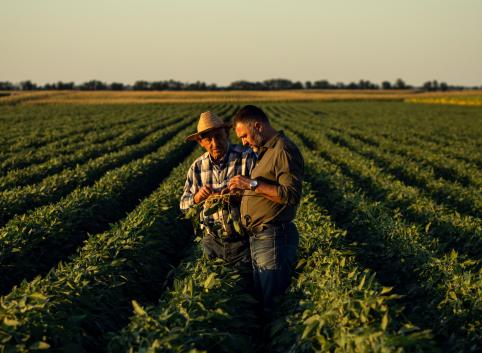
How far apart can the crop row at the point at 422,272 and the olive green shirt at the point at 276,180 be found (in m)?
1.91

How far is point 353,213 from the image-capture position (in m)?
9.71

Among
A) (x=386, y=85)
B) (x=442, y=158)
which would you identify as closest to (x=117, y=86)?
(x=386, y=85)

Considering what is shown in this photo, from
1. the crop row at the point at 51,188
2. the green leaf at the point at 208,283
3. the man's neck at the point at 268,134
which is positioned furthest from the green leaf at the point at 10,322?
the crop row at the point at 51,188

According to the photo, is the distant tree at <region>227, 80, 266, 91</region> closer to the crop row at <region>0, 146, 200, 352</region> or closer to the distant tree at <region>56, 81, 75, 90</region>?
the distant tree at <region>56, 81, 75, 90</region>

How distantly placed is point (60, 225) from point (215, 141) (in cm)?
451

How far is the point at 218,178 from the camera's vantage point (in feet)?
18.6

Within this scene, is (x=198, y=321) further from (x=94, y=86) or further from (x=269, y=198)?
(x=94, y=86)

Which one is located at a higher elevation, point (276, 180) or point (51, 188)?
point (276, 180)

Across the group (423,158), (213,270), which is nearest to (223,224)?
(213,270)

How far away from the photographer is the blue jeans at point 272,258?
17.1 ft

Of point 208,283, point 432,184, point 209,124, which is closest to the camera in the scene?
point 208,283

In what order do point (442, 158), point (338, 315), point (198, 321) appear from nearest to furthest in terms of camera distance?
point (338, 315) → point (198, 321) → point (442, 158)

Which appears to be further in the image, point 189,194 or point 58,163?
point 58,163

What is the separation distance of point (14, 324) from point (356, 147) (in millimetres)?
19922
